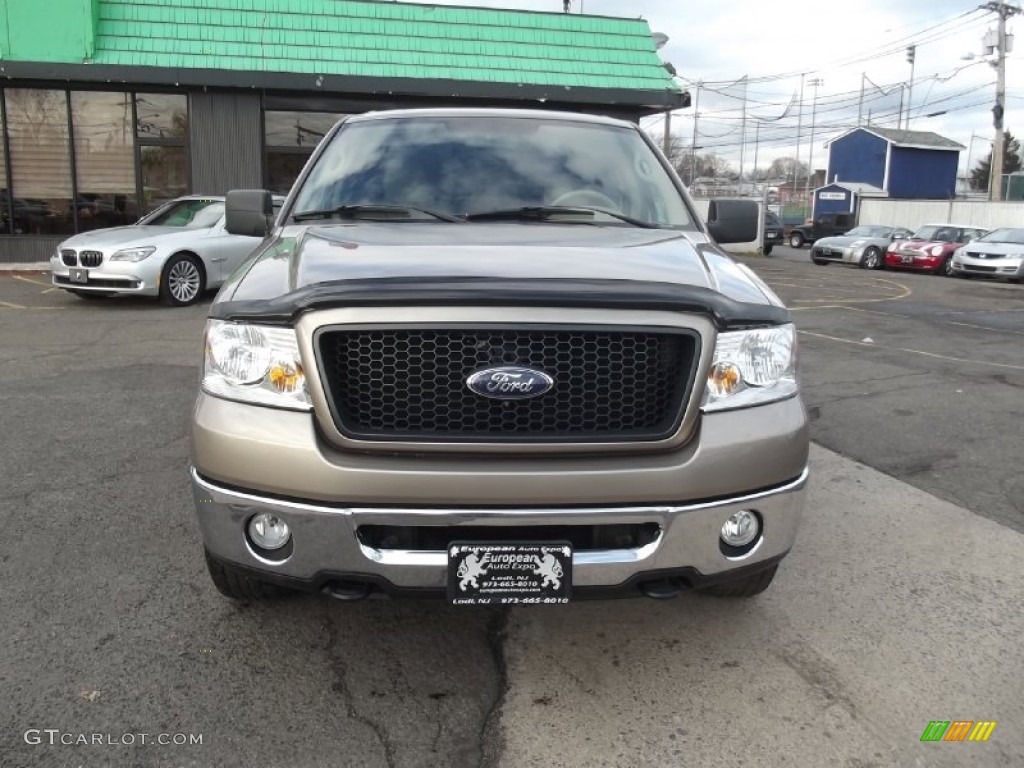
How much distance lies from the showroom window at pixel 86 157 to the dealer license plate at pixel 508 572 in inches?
634

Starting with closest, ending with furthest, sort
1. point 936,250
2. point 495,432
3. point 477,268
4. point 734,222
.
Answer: point 495,432, point 477,268, point 734,222, point 936,250

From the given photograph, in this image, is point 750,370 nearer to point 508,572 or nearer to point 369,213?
point 508,572

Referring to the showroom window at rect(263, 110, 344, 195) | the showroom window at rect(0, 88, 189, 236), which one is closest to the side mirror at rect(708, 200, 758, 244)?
the showroom window at rect(263, 110, 344, 195)

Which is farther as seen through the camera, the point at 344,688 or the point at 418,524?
the point at 344,688

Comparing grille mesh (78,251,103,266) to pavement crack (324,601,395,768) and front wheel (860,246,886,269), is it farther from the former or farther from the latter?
front wheel (860,246,886,269)

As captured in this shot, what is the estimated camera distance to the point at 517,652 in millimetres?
2949

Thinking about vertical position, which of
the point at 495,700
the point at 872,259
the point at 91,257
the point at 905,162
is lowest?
the point at 495,700

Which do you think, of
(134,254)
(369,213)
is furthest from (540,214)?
(134,254)

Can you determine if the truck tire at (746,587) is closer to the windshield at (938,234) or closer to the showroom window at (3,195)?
the showroom window at (3,195)

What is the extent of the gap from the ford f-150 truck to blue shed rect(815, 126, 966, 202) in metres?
50.9

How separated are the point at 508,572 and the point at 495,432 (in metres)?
0.39

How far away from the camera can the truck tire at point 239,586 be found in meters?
2.87

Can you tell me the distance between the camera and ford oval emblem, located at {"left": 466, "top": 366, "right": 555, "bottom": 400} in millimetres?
2371

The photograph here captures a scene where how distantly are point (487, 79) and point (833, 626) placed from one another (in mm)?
15306
